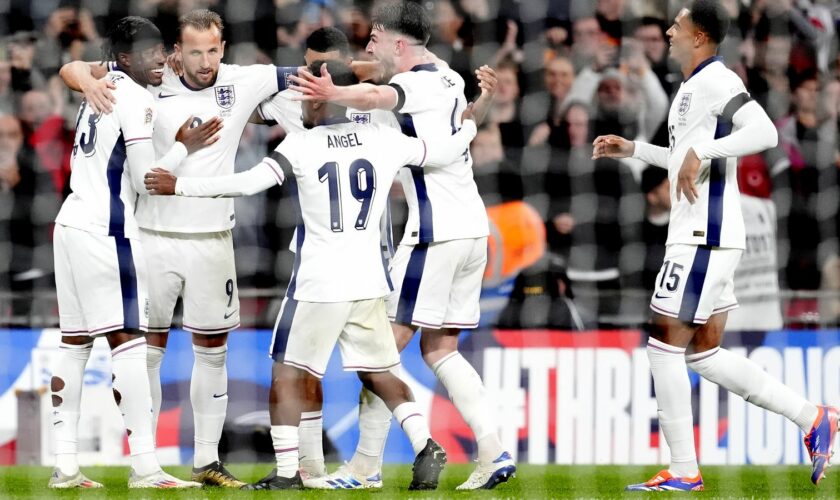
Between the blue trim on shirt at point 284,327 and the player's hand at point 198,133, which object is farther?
the player's hand at point 198,133

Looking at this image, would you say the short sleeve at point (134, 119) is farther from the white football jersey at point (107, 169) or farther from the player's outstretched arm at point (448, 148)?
the player's outstretched arm at point (448, 148)

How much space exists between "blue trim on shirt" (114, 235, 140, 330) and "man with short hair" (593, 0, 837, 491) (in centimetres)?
212

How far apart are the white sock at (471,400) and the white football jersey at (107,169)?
1444mm

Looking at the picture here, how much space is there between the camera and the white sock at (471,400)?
18.8 ft

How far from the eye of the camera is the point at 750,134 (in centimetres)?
543

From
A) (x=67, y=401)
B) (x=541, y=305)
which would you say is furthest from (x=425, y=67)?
(x=541, y=305)

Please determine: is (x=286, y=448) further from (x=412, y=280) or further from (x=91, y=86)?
(x=91, y=86)

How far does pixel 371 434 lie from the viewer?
5.82 metres

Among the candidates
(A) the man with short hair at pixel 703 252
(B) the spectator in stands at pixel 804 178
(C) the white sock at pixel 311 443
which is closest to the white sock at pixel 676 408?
(A) the man with short hair at pixel 703 252

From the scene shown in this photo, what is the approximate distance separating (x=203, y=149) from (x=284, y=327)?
0.92m

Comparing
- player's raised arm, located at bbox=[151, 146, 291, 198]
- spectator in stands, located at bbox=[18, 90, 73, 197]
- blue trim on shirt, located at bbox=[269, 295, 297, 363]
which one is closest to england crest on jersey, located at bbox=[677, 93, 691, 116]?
player's raised arm, located at bbox=[151, 146, 291, 198]

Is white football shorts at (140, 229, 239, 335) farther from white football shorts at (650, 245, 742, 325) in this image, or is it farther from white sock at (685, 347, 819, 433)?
white sock at (685, 347, 819, 433)

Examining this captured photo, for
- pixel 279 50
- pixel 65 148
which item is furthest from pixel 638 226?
pixel 65 148

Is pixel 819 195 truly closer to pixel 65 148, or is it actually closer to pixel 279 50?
pixel 279 50
